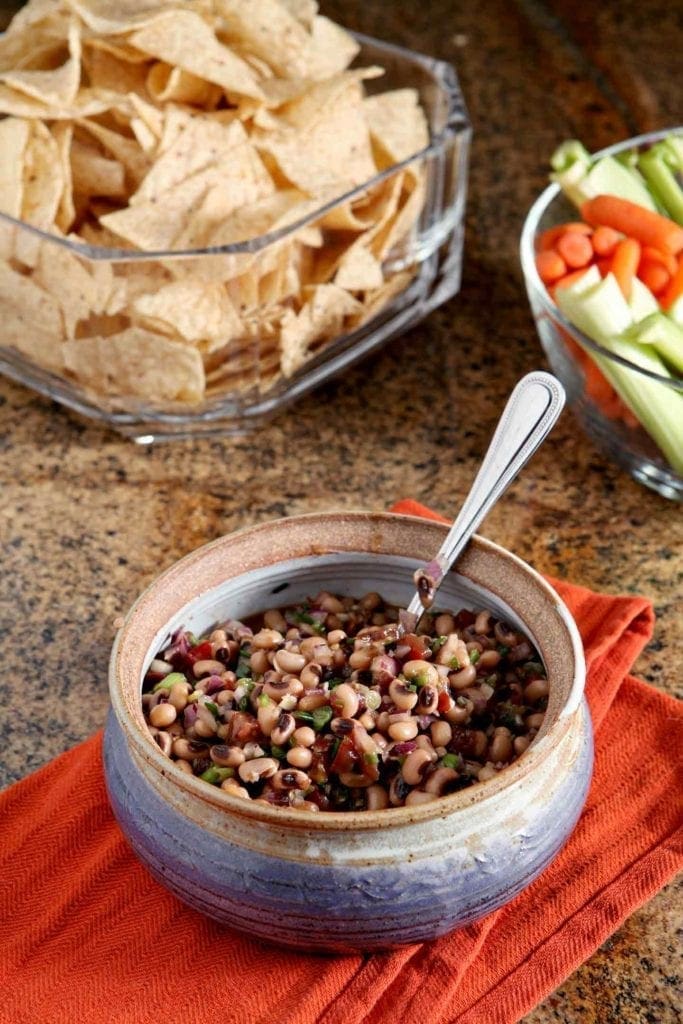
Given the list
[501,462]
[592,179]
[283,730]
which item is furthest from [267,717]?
[592,179]

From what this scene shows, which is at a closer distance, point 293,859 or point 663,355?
point 293,859

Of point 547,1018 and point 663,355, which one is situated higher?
point 663,355

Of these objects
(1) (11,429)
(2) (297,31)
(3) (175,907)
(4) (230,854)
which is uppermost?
(2) (297,31)

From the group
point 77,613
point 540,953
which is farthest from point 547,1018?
point 77,613

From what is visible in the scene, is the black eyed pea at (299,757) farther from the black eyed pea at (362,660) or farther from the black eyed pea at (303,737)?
the black eyed pea at (362,660)

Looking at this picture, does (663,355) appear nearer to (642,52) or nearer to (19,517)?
(19,517)

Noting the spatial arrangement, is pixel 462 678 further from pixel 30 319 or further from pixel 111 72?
pixel 111 72
